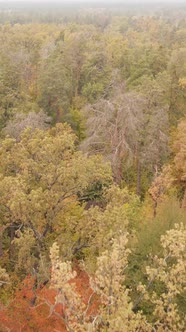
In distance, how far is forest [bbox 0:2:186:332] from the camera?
1084 centimetres

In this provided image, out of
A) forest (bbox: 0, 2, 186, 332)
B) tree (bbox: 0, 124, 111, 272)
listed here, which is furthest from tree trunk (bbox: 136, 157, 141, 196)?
tree (bbox: 0, 124, 111, 272)

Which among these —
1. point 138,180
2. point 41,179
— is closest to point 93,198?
point 41,179

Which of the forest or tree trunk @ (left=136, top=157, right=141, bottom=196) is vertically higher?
the forest

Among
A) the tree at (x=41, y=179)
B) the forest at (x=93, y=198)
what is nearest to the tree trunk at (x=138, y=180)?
the forest at (x=93, y=198)

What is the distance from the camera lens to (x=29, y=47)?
198 ft

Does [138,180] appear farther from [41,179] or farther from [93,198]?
[41,179]

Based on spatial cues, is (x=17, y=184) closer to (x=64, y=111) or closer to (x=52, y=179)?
(x=52, y=179)

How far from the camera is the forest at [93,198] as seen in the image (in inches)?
427

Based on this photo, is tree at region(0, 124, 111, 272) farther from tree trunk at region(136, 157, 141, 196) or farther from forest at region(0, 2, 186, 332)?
tree trunk at region(136, 157, 141, 196)

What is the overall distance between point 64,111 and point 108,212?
21815mm

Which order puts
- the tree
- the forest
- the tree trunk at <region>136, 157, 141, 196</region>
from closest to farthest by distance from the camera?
the forest
the tree
the tree trunk at <region>136, 157, 141, 196</region>

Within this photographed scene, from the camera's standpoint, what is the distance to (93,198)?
25.0 m

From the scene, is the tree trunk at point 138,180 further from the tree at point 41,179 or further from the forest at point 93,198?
the tree at point 41,179

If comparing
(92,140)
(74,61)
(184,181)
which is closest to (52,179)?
(92,140)
